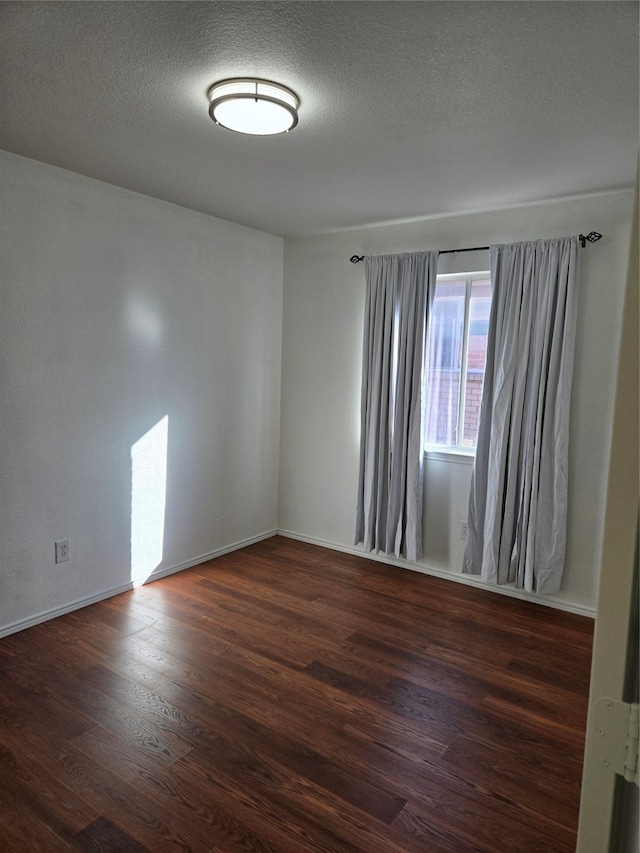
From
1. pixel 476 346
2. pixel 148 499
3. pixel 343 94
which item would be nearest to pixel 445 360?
pixel 476 346

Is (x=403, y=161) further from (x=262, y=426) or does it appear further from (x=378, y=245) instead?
(x=262, y=426)

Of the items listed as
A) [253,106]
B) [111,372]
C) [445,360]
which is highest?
[253,106]

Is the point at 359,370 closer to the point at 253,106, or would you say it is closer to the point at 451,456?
the point at 451,456

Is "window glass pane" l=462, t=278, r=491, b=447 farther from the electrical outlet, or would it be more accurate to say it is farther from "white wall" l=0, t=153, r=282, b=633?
the electrical outlet

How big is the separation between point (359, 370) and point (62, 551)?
2384 mm

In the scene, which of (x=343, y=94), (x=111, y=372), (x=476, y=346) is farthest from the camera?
(x=476, y=346)

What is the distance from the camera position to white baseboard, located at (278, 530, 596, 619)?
352 cm

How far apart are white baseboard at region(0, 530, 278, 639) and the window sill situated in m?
1.66

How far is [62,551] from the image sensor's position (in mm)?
3229

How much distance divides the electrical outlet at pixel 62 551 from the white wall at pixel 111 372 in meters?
0.04

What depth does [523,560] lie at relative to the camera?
3.54 m

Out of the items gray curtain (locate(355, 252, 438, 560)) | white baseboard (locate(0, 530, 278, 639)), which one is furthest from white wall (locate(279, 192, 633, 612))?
white baseboard (locate(0, 530, 278, 639))

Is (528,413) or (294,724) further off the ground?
(528,413)

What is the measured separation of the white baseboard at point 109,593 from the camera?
3051 mm
